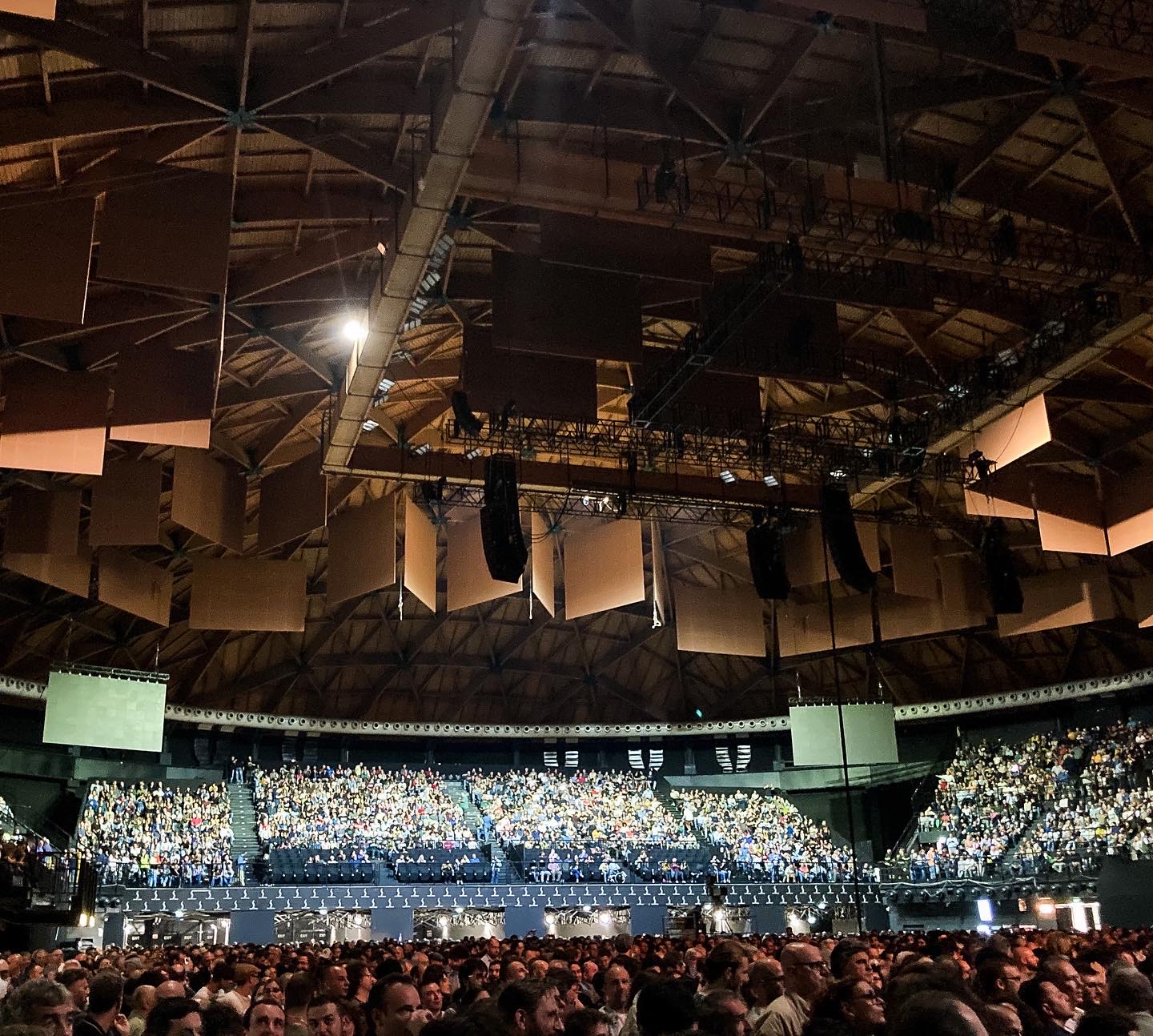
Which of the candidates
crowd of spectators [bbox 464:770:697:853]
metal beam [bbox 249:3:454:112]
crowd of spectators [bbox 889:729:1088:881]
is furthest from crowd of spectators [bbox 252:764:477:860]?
metal beam [bbox 249:3:454:112]

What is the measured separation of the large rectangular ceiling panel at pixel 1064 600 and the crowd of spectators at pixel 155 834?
2101 cm

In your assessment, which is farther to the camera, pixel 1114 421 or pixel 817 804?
pixel 817 804

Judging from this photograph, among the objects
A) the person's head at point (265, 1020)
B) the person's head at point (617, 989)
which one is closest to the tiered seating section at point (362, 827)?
the person's head at point (617, 989)

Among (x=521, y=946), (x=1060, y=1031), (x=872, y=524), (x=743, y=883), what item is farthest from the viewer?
(x=743, y=883)

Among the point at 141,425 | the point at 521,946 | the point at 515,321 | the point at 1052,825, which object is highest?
the point at 515,321

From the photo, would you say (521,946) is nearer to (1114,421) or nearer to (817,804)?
(1114,421)

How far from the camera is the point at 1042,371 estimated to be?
19359 millimetres

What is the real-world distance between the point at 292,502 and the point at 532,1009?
60.1 ft

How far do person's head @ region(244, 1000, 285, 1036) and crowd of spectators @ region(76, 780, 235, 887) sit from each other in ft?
80.8

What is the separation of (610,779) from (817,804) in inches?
294

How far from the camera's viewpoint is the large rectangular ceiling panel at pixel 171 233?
14047 mm

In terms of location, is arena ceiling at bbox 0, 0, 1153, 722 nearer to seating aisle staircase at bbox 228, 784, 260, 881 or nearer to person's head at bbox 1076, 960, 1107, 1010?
person's head at bbox 1076, 960, 1107, 1010

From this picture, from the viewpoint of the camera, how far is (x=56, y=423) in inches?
661

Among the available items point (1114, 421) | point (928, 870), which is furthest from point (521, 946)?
point (928, 870)
